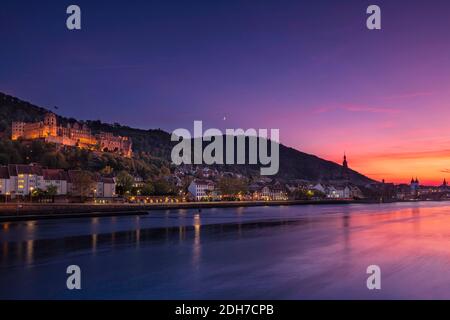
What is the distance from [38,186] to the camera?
3285 inches

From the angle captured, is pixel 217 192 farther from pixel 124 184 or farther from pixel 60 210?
pixel 60 210

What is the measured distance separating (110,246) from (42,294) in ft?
42.4

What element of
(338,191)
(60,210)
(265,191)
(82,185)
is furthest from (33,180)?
(338,191)

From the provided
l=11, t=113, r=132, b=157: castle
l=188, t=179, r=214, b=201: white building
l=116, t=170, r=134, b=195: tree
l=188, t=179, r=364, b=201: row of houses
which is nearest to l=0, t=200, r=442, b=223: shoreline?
l=116, t=170, r=134, b=195: tree

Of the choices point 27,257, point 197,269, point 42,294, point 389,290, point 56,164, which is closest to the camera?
point 42,294

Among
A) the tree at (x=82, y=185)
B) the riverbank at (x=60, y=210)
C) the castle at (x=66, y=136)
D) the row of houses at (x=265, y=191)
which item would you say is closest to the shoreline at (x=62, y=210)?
the riverbank at (x=60, y=210)

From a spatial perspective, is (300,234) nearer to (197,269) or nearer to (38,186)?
(197,269)

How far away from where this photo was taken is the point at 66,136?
140m

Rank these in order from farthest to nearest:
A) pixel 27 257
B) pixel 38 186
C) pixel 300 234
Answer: pixel 38 186, pixel 300 234, pixel 27 257

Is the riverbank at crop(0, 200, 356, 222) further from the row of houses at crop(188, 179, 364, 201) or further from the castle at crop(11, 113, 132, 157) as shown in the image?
the castle at crop(11, 113, 132, 157)

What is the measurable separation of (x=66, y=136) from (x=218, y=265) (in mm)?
127145
